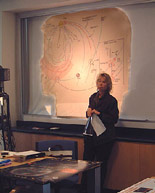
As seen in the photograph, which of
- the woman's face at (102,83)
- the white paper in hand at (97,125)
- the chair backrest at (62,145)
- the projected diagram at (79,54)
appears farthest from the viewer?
the projected diagram at (79,54)

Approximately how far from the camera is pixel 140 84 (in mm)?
4828

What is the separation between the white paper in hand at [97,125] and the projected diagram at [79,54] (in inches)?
28.1

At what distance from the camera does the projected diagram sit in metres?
5.05

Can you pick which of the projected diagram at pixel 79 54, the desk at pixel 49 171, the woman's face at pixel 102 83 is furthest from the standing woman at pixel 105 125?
the desk at pixel 49 171

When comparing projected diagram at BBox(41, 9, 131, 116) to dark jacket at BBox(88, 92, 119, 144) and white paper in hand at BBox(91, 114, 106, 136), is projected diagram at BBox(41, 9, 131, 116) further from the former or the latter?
white paper in hand at BBox(91, 114, 106, 136)

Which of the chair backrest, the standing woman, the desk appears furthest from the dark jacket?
the desk

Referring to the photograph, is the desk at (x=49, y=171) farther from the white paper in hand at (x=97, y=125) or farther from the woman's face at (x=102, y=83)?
the woman's face at (x=102, y=83)

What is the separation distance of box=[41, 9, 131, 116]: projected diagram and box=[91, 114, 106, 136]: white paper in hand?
0.71 m

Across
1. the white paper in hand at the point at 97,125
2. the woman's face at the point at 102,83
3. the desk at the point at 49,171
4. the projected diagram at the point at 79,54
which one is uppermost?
the projected diagram at the point at 79,54

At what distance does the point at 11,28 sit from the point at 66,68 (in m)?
1.17

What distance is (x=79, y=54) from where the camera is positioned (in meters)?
5.35

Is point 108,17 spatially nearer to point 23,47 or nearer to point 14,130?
point 23,47

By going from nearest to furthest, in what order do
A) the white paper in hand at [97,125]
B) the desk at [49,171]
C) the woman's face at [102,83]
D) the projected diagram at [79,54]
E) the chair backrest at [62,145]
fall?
the desk at [49,171] < the chair backrest at [62,145] < the white paper in hand at [97,125] < the woman's face at [102,83] < the projected diagram at [79,54]

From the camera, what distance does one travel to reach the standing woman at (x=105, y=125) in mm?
4531
